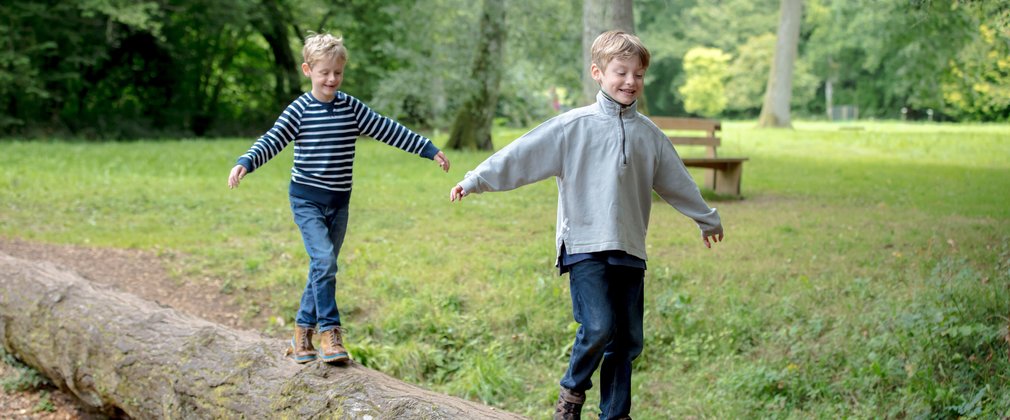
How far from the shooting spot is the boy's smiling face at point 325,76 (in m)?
4.43

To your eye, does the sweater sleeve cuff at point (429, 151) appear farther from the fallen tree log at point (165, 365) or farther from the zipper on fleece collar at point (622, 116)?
the fallen tree log at point (165, 365)

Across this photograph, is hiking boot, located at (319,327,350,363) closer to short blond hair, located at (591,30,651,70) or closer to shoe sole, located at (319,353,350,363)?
shoe sole, located at (319,353,350,363)

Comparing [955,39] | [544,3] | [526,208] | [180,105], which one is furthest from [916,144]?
[180,105]

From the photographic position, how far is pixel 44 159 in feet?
61.3

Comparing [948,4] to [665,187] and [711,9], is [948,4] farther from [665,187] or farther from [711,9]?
[711,9]

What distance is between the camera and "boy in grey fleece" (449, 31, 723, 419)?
411 cm

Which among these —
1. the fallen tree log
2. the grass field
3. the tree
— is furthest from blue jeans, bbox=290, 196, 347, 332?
the tree

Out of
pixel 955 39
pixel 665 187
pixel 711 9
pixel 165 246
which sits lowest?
pixel 165 246

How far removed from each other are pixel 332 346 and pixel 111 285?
13.5ft

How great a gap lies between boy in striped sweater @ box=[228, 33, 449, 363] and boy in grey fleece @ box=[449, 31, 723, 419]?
49 cm

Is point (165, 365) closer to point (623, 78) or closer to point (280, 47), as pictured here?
point (623, 78)

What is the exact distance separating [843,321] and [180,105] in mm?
26812

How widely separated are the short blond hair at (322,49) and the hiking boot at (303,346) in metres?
1.36

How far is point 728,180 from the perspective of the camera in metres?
13.0
